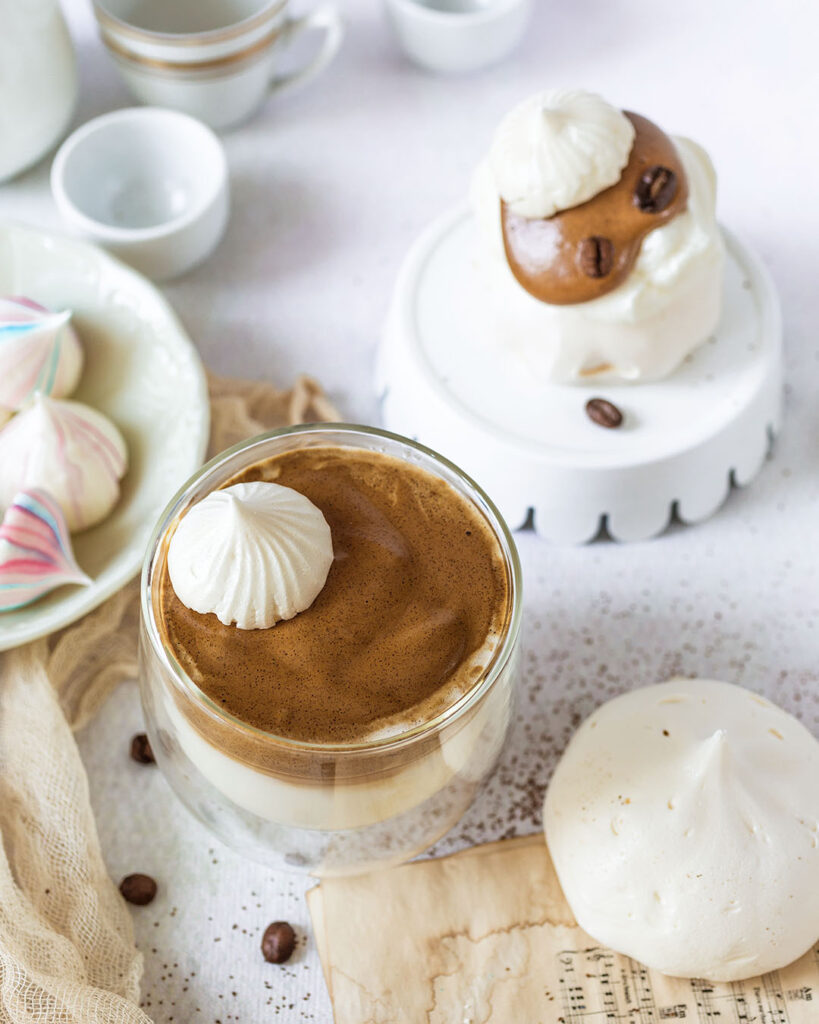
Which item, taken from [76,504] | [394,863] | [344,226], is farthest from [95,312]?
[394,863]

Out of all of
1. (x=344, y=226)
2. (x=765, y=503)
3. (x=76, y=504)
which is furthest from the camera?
(x=344, y=226)

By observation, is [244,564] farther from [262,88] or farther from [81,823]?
[262,88]

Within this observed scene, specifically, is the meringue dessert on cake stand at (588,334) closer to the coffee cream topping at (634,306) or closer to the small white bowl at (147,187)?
the coffee cream topping at (634,306)

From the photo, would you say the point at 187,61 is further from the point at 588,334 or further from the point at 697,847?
the point at 697,847

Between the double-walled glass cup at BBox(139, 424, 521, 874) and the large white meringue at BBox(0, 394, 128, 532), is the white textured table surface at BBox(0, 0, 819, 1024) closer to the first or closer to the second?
the double-walled glass cup at BBox(139, 424, 521, 874)

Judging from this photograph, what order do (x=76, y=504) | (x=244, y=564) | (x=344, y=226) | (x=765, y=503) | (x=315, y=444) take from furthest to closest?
(x=344, y=226) → (x=765, y=503) → (x=76, y=504) → (x=315, y=444) → (x=244, y=564)
